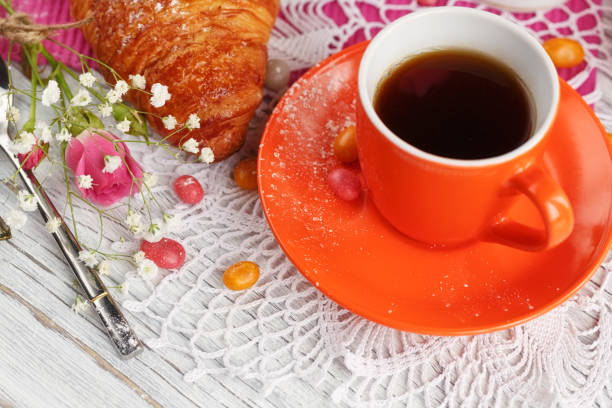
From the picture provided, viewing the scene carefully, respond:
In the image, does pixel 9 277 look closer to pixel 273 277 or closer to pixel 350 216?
pixel 273 277

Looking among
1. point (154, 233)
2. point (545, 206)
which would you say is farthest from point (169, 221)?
point (545, 206)

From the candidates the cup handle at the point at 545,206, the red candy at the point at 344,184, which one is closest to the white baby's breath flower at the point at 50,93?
the red candy at the point at 344,184

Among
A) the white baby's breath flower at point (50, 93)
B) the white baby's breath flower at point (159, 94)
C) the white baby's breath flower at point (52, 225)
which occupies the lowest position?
the white baby's breath flower at point (52, 225)

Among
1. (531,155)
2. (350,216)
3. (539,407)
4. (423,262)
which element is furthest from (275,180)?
(539,407)

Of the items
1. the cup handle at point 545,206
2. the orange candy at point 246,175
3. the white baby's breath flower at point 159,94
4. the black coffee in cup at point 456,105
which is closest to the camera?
the cup handle at point 545,206

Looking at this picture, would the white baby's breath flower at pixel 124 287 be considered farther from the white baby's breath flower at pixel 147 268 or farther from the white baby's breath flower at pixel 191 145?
the white baby's breath flower at pixel 191 145

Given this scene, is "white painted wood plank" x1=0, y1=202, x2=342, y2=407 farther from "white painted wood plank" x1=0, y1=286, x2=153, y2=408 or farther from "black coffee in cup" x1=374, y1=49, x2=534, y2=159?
"black coffee in cup" x1=374, y1=49, x2=534, y2=159
